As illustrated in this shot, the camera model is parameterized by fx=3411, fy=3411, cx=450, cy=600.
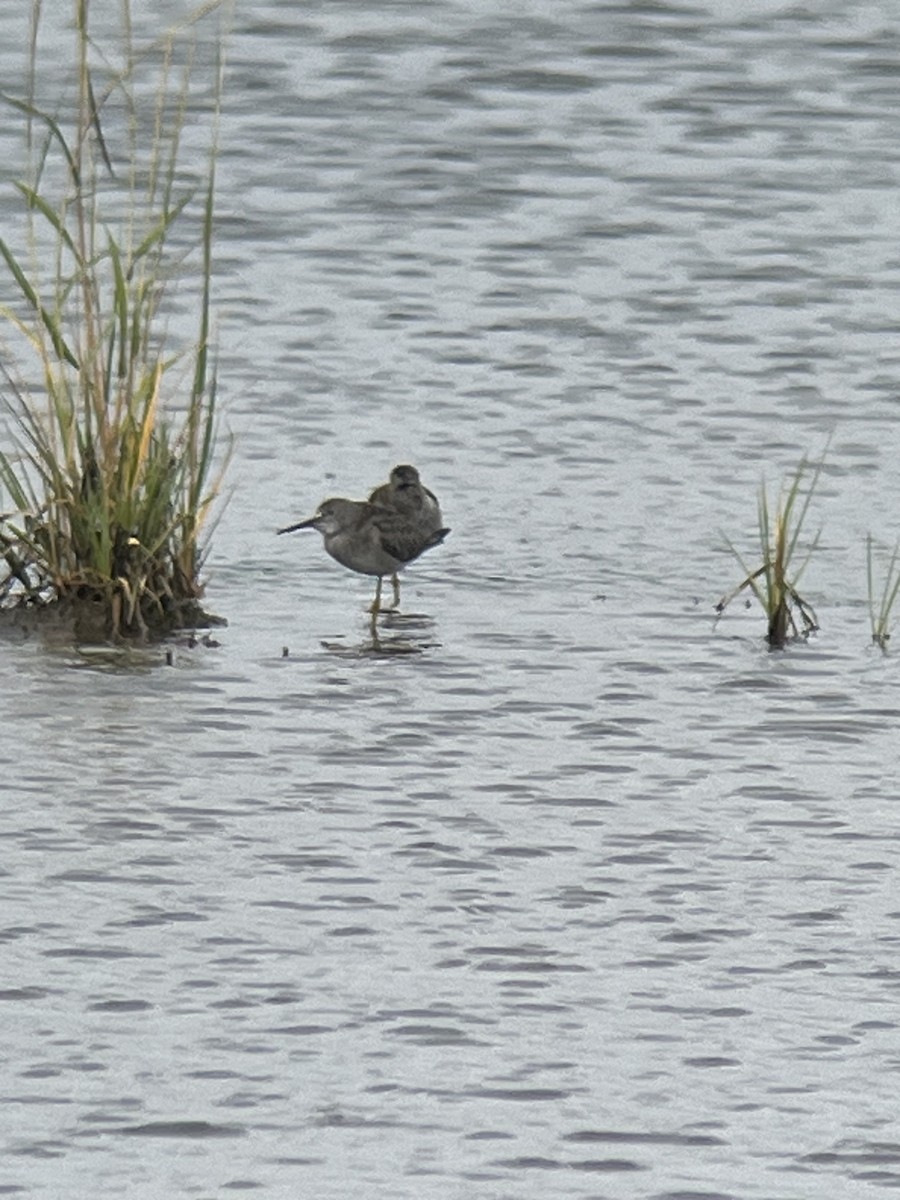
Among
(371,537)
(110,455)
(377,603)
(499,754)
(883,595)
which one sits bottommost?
→ (499,754)

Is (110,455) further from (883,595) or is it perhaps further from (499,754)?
(883,595)

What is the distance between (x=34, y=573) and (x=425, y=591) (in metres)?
1.32

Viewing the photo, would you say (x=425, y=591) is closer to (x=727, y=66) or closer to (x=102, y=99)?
(x=102, y=99)

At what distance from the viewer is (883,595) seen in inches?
426

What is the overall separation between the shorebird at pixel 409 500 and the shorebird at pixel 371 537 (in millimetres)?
26

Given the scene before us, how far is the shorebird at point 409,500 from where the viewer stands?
11.3 meters

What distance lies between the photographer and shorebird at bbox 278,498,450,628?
11.0m

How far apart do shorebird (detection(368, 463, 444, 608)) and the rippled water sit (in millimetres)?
246

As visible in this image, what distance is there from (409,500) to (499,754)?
207 cm

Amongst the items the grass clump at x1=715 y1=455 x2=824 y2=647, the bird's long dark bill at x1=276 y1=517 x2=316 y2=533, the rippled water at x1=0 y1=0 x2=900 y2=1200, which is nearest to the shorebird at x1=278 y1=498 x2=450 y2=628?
the bird's long dark bill at x1=276 y1=517 x2=316 y2=533

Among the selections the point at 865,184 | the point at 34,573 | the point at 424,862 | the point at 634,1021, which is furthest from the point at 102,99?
the point at 865,184

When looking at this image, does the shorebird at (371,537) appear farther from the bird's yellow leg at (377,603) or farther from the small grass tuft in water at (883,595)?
the small grass tuft in water at (883,595)

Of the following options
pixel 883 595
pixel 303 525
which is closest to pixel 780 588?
pixel 883 595

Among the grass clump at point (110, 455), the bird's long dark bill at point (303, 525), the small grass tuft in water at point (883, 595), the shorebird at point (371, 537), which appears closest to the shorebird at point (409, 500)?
the shorebird at point (371, 537)
